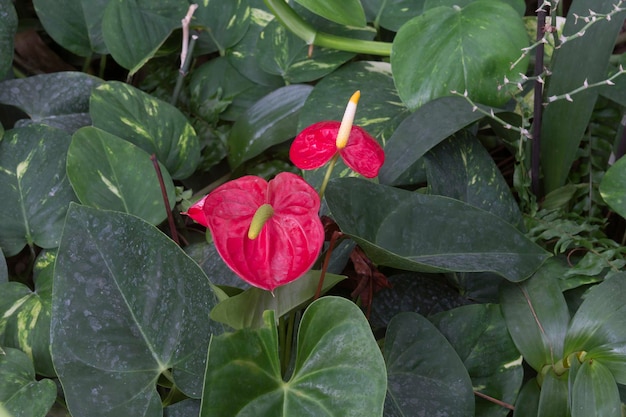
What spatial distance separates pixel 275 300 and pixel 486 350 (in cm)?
28

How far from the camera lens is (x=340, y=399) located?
59cm

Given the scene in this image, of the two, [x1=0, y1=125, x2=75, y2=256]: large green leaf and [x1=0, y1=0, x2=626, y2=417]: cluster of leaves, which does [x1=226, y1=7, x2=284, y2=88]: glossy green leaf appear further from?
[x1=0, y1=125, x2=75, y2=256]: large green leaf

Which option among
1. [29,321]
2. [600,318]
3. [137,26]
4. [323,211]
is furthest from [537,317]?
[137,26]

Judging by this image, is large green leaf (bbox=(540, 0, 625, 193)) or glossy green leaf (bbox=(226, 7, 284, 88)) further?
glossy green leaf (bbox=(226, 7, 284, 88))

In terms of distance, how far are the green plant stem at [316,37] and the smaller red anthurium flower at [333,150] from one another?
1.14 ft

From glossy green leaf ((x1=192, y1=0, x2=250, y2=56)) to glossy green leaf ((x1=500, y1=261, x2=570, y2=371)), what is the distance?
616 mm

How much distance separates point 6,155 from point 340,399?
2.01 ft

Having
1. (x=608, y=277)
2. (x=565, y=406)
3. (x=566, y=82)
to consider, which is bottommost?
(x=565, y=406)

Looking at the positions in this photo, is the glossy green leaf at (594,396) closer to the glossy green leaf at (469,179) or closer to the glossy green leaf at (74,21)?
the glossy green leaf at (469,179)

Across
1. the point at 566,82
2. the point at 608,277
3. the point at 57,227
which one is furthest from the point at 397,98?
the point at 57,227

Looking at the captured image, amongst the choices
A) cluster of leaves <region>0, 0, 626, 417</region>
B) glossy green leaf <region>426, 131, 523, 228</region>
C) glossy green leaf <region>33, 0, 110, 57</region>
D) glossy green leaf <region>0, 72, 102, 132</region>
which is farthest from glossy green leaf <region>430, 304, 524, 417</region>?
glossy green leaf <region>33, 0, 110, 57</region>

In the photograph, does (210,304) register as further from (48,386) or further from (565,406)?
(565,406)

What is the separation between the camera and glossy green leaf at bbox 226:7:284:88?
111cm

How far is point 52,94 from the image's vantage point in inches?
40.0
